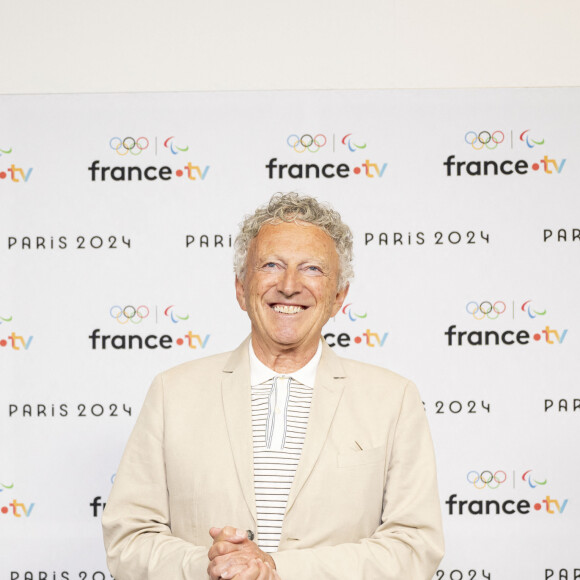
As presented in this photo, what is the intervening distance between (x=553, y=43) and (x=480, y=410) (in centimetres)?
165

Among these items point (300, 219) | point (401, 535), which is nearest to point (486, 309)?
point (300, 219)

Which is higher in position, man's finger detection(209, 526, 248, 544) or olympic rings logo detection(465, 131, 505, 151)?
olympic rings logo detection(465, 131, 505, 151)

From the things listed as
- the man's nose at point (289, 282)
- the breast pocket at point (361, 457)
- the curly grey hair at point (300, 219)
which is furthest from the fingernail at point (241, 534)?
the curly grey hair at point (300, 219)

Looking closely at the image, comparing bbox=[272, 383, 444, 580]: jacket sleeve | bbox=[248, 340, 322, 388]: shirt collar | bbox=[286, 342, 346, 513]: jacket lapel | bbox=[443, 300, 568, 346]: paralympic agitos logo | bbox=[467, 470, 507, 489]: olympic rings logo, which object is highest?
bbox=[443, 300, 568, 346]: paralympic agitos logo

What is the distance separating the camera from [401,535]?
6.02ft

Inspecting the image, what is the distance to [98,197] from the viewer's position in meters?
3.58

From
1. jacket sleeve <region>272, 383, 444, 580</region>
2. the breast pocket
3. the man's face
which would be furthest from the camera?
the man's face

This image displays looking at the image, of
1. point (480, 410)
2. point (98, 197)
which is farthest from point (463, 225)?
point (98, 197)

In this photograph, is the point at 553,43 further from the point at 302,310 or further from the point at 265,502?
the point at 265,502

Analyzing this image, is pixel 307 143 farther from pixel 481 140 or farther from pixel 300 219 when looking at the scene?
pixel 300 219

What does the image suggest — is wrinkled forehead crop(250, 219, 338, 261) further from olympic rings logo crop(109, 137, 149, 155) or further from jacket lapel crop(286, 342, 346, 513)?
olympic rings logo crop(109, 137, 149, 155)

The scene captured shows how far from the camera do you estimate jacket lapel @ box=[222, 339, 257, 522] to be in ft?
6.00

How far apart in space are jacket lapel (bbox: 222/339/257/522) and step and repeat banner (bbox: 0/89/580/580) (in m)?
1.54

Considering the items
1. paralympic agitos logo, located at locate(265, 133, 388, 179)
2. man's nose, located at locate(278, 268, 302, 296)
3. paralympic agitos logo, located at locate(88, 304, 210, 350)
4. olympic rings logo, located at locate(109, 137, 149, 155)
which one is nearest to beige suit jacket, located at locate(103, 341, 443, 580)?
man's nose, located at locate(278, 268, 302, 296)
